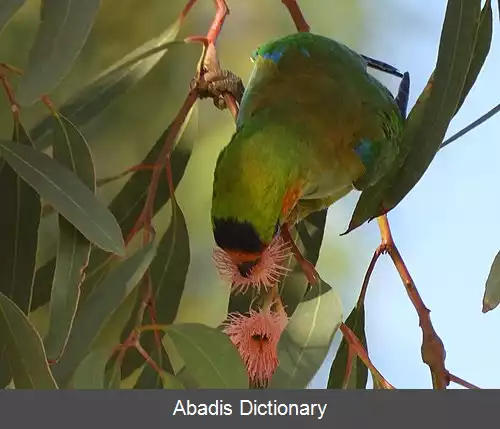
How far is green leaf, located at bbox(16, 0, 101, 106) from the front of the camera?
64 centimetres

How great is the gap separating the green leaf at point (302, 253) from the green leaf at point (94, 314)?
22 centimetres

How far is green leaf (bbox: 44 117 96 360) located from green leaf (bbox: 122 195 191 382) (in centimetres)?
18

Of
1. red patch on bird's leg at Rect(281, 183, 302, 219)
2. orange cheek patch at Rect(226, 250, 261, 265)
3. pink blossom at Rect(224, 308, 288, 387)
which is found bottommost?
pink blossom at Rect(224, 308, 288, 387)

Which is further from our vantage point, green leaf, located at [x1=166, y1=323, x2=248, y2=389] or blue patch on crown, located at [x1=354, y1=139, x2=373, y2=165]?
blue patch on crown, located at [x1=354, y1=139, x2=373, y2=165]

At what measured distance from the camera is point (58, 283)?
73cm

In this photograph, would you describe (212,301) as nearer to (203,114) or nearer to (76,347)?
(203,114)

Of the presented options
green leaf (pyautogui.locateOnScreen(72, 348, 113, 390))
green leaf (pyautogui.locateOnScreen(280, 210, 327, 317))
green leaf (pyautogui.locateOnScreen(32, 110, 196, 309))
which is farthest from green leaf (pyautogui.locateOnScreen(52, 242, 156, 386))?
green leaf (pyautogui.locateOnScreen(280, 210, 327, 317))

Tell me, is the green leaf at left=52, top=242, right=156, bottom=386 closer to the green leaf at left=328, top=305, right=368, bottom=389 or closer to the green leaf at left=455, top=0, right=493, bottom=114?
the green leaf at left=328, top=305, right=368, bottom=389

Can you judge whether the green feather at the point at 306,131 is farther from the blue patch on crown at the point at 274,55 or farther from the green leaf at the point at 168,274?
the green leaf at the point at 168,274

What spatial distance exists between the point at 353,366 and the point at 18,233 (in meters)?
0.43

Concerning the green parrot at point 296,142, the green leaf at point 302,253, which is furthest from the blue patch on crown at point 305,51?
the green leaf at point 302,253

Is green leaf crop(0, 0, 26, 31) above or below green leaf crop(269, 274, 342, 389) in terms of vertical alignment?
above

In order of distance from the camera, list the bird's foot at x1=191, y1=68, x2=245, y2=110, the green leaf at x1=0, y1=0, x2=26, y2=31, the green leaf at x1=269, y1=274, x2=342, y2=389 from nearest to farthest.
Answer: the green leaf at x1=0, y1=0, x2=26, y2=31 < the green leaf at x1=269, y1=274, x2=342, y2=389 < the bird's foot at x1=191, y1=68, x2=245, y2=110

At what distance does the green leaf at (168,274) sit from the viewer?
0.92m
